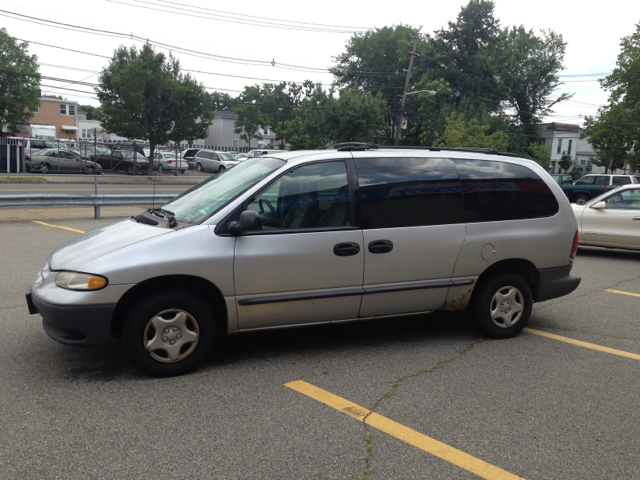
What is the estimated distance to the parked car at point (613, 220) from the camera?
10494mm

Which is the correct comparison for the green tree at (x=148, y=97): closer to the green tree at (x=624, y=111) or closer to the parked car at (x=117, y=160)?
the parked car at (x=117, y=160)

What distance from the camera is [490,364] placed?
15.3 ft

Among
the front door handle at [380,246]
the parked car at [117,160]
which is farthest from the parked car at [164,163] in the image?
the front door handle at [380,246]

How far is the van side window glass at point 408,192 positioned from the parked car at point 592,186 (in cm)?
2316

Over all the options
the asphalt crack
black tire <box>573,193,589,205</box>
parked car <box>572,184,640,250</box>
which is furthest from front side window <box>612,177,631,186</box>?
the asphalt crack

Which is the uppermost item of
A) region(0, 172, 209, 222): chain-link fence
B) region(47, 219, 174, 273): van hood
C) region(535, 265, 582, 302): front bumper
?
region(47, 219, 174, 273): van hood

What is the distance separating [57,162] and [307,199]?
99.3 feet

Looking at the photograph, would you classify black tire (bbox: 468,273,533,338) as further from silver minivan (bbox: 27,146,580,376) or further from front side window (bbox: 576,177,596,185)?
front side window (bbox: 576,177,596,185)

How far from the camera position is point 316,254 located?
446cm

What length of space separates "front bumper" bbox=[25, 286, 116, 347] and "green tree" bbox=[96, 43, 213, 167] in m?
30.1

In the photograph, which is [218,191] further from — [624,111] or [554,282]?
[624,111]

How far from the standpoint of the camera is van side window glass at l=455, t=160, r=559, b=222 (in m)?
5.15

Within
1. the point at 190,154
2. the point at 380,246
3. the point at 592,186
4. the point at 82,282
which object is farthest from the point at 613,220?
the point at 190,154

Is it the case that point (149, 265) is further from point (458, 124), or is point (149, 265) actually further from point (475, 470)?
point (458, 124)
